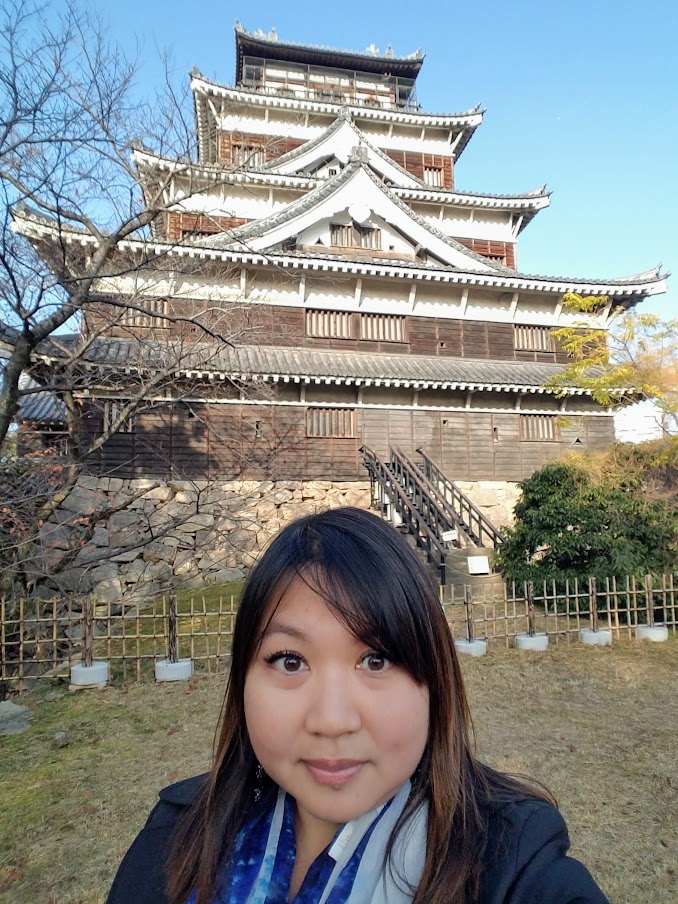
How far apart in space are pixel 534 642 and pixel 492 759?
3.38 m

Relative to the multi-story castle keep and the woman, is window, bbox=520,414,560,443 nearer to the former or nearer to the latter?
the multi-story castle keep

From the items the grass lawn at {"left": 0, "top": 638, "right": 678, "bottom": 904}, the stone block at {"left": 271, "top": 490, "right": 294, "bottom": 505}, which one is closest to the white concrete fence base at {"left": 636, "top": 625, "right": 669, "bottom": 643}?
the grass lawn at {"left": 0, "top": 638, "right": 678, "bottom": 904}

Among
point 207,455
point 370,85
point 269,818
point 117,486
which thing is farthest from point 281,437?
point 370,85

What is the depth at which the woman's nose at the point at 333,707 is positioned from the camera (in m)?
0.99

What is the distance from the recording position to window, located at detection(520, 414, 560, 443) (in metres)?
14.8

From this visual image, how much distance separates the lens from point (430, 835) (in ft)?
3.53

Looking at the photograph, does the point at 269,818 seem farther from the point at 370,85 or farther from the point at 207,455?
the point at 370,85

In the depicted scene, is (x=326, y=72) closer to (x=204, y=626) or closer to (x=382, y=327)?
(x=382, y=327)

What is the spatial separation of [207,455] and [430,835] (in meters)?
12.3

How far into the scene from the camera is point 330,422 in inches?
538

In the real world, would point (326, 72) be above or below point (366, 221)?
above

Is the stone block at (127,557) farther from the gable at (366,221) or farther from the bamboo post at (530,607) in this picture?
the gable at (366,221)

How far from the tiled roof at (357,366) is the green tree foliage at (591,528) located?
4.21m

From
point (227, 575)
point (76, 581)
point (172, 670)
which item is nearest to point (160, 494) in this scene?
point (227, 575)
